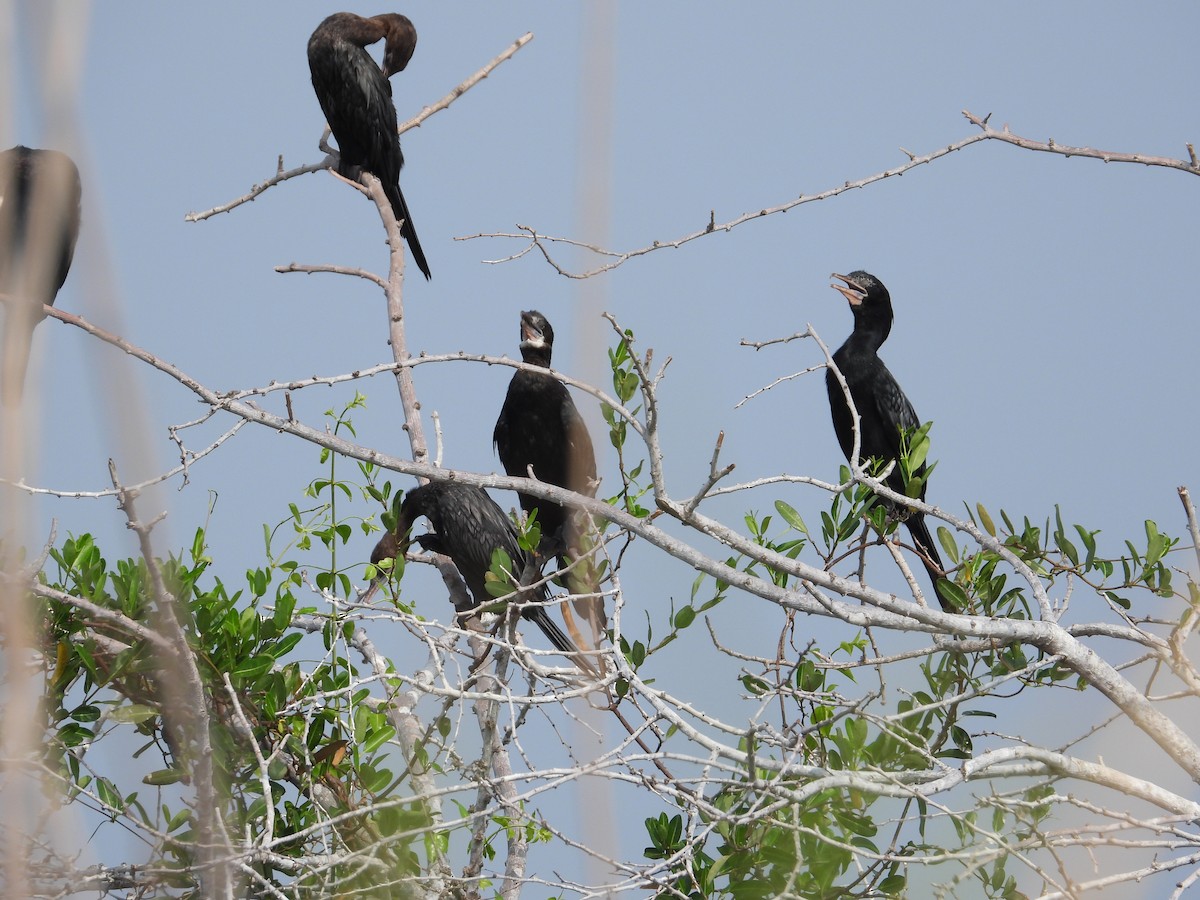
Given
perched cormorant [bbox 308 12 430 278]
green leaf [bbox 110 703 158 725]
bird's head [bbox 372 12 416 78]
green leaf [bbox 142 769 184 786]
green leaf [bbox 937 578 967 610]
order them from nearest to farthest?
green leaf [bbox 110 703 158 725], green leaf [bbox 142 769 184 786], green leaf [bbox 937 578 967 610], perched cormorant [bbox 308 12 430 278], bird's head [bbox 372 12 416 78]

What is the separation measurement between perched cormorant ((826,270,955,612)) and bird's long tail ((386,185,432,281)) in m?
1.68

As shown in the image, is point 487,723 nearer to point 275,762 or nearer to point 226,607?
point 275,762

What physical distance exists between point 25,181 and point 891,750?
3298mm

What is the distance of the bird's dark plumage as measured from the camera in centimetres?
380

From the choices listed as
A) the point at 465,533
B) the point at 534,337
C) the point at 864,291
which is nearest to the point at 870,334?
the point at 864,291

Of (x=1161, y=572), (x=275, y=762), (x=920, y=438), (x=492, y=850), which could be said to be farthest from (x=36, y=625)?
(x=1161, y=572)

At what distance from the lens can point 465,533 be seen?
4.07 metres

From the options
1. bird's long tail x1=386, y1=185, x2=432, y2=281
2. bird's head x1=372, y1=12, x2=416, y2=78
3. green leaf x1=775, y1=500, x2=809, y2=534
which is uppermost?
bird's head x1=372, y1=12, x2=416, y2=78

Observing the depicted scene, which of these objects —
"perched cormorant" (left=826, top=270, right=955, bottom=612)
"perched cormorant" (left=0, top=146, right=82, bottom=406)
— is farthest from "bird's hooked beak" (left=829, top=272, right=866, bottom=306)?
"perched cormorant" (left=0, top=146, right=82, bottom=406)

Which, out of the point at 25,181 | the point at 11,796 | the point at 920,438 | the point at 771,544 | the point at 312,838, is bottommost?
the point at 11,796

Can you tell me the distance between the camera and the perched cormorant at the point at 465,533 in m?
4.05

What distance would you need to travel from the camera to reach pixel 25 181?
3834mm

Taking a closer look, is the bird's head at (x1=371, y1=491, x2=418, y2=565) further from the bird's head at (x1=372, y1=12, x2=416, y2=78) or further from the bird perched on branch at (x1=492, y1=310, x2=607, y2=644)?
the bird's head at (x1=372, y1=12, x2=416, y2=78)

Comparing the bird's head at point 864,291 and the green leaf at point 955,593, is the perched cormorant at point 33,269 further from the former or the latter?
the bird's head at point 864,291
